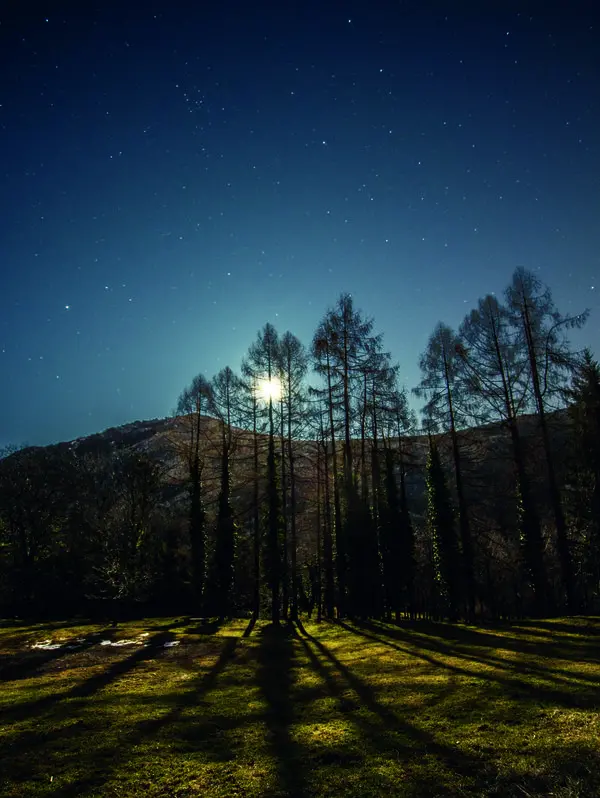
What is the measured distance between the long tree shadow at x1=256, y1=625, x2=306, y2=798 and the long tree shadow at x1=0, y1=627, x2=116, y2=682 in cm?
785

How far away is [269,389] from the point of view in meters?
29.3

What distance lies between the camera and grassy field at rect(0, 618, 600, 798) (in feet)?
19.3

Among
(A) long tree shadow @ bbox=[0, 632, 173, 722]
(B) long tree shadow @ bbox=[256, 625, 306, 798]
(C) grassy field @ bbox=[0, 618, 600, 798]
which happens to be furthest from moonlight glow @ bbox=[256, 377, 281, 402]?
(C) grassy field @ bbox=[0, 618, 600, 798]

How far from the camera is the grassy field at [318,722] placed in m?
5.88

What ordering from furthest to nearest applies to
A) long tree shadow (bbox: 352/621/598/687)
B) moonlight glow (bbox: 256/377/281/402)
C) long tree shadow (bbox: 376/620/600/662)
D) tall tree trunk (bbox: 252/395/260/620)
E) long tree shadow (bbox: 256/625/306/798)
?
moonlight glow (bbox: 256/377/281/402)
tall tree trunk (bbox: 252/395/260/620)
long tree shadow (bbox: 376/620/600/662)
long tree shadow (bbox: 352/621/598/687)
long tree shadow (bbox: 256/625/306/798)

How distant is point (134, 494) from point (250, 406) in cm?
1563

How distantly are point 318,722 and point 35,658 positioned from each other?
14.6 metres

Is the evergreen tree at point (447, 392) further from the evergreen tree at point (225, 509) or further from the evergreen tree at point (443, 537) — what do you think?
the evergreen tree at point (225, 509)

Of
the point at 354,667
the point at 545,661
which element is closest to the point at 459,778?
the point at 545,661

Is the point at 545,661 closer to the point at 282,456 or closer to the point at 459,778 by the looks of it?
the point at 459,778

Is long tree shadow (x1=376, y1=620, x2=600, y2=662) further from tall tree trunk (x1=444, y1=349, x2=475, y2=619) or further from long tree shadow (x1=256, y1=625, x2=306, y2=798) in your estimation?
long tree shadow (x1=256, y1=625, x2=306, y2=798)

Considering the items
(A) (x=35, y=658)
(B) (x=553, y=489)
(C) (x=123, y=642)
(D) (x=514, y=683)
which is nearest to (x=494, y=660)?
(D) (x=514, y=683)

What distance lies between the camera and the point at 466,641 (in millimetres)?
16297

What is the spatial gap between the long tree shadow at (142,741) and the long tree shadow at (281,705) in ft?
3.08
